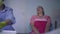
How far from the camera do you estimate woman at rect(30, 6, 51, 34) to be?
1.41 m

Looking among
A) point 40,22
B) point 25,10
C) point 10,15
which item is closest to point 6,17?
point 10,15

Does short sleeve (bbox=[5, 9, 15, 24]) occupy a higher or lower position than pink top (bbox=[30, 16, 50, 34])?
higher

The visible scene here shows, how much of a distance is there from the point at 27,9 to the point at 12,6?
0.39 ft

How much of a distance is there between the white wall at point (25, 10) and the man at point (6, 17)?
32mm

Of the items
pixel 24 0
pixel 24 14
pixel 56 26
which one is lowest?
pixel 56 26

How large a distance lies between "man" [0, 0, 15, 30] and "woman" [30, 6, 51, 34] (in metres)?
0.16

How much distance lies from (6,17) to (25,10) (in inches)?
6.1

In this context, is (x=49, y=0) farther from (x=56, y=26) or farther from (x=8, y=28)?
(x=8, y=28)

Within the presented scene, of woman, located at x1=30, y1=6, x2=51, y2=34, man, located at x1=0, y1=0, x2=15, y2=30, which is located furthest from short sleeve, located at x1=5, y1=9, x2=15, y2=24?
woman, located at x1=30, y1=6, x2=51, y2=34

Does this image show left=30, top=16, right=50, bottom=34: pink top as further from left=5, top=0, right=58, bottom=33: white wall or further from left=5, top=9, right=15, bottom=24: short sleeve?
left=5, top=9, right=15, bottom=24: short sleeve

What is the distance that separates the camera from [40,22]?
1408 mm

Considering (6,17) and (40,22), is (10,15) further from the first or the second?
(40,22)

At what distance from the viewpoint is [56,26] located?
1.42 meters

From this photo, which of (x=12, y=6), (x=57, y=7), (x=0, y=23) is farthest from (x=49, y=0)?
(x=0, y=23)
